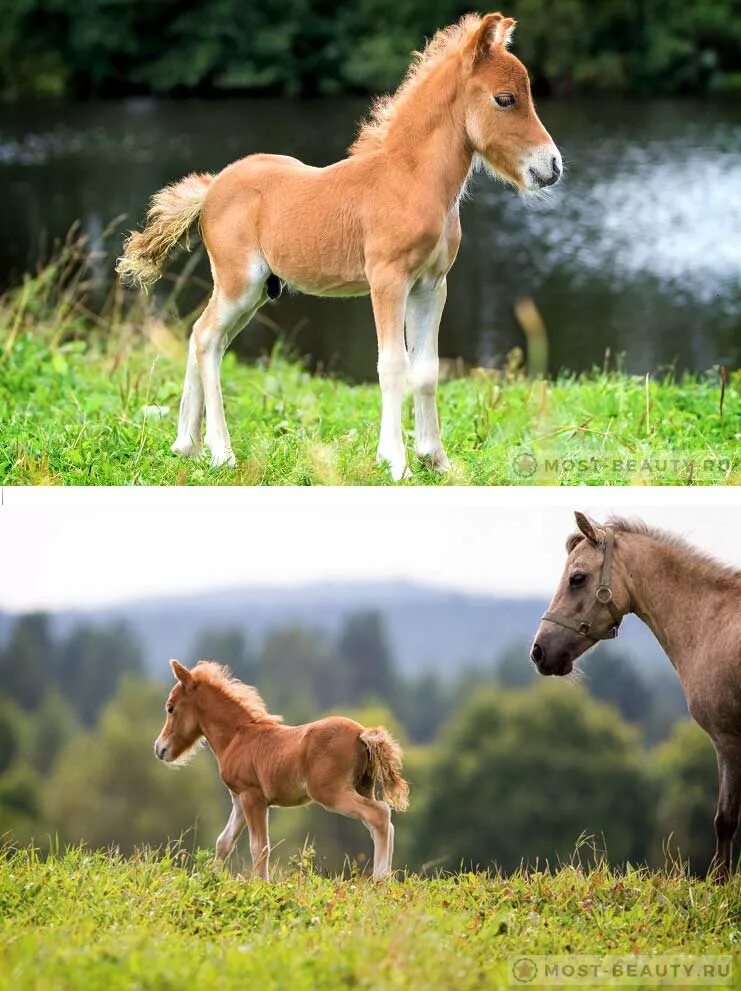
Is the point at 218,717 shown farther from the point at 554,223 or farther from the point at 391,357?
the point at 554,223

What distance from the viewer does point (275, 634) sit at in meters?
2.75

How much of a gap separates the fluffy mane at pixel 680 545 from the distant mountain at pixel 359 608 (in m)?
0.23

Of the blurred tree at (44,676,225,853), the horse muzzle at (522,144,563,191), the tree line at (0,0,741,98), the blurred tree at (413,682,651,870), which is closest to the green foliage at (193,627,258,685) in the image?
the blurred tree at (44,676,225,853)

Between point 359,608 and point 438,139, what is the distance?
1019 millimetres

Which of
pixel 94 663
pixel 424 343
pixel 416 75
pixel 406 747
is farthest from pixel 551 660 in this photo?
pixel 416 75

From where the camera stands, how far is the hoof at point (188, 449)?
300cm

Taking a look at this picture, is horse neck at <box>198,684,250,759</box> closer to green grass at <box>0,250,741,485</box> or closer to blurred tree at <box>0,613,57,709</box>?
blurred tree at <box>0,613,57,709</box>

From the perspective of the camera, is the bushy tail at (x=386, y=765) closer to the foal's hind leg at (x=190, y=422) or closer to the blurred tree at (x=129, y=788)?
the blurred tree at (x=129, y=788)

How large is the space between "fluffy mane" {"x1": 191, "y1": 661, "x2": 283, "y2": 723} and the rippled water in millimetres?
A: 3865

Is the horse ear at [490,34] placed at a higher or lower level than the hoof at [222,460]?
higher

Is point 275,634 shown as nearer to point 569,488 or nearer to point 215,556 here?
point 215,556

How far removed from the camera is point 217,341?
2857 mm

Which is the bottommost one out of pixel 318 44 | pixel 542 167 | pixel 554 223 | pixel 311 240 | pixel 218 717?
pixel 218 717

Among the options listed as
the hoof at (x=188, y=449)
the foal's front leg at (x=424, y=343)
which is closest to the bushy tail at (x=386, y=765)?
the foal's front leg at (x=424, y=343)
